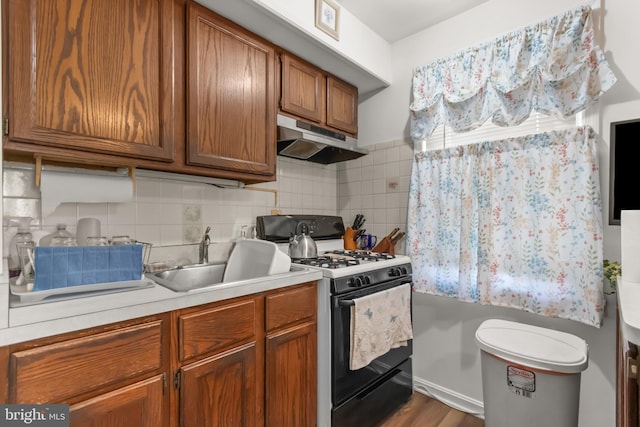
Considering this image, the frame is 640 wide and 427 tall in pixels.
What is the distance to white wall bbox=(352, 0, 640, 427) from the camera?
4.95ft

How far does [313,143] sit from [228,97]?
0.61m

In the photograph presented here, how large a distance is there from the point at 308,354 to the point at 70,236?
1.22 m

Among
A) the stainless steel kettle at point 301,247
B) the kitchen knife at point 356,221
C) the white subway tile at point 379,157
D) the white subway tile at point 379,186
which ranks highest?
the white subway tile at point 379,157

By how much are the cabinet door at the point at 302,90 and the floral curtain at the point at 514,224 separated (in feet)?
2.65

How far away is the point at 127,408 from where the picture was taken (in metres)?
0.99

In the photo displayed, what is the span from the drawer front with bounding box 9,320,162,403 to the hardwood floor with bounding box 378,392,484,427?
1.48 meters

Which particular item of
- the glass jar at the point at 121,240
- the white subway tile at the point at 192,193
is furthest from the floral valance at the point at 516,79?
the glass jar at the point at 121,240

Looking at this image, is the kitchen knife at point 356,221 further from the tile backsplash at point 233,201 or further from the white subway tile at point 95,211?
the white subway tile at point 95,211

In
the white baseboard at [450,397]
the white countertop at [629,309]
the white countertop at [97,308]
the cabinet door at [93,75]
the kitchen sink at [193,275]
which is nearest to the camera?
the white countertop at [629,309]

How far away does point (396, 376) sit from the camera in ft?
6.35

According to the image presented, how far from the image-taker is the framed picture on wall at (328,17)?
1.76 m

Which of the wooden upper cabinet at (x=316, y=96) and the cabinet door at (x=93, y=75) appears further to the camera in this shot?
the wooden upper cabinet at (x=316, y=96)

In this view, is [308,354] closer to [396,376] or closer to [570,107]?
[396,376]

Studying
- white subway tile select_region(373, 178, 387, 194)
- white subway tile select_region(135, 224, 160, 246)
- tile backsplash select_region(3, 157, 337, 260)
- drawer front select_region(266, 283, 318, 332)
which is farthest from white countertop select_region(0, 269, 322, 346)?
white subway tile select_region(373, 178, 387, 194)
